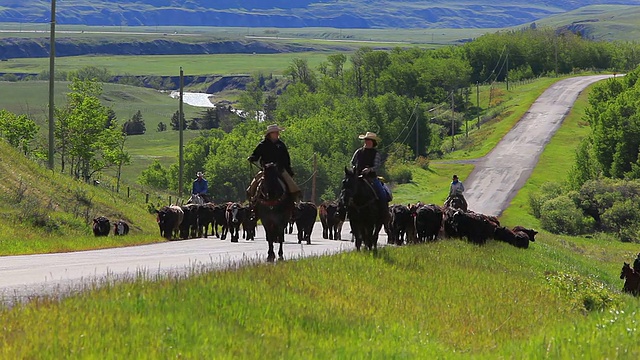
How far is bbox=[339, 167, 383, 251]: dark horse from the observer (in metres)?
21.2

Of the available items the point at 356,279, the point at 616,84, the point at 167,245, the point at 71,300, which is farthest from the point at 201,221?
the point at 616,84

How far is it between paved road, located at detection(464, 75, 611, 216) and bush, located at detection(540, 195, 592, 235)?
11.2ft

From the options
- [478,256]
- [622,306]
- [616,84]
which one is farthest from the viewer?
[616,84]

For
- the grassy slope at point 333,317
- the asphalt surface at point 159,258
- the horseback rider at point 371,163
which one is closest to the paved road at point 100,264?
the asphalt surface at point 159,258

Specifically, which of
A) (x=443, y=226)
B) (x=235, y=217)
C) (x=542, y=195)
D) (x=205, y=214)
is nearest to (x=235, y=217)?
(x=235, y=217)

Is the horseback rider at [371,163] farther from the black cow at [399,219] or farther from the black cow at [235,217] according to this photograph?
the black cow at [235,217]

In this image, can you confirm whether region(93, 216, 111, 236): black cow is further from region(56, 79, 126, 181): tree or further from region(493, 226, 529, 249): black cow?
region(56, 79, 126, 181): tree

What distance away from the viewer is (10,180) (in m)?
37.9

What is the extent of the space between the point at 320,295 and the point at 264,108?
173476 mm

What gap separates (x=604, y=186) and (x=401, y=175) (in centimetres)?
2120

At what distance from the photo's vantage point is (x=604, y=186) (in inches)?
2832

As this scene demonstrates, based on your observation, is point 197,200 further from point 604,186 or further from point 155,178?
point 155,178

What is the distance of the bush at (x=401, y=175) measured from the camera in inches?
3495

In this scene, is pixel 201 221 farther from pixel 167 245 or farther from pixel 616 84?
pixel 616 84
